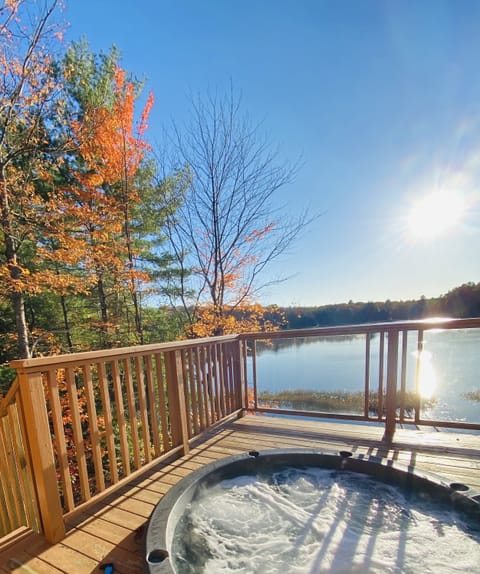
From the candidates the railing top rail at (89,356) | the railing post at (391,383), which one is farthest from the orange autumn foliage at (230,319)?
the railing post at (391,383)

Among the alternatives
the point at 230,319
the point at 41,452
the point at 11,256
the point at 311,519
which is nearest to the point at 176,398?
the point at 41,452

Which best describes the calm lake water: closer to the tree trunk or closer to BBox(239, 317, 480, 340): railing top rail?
BBox(239, 317, 480, 340): railing top rail

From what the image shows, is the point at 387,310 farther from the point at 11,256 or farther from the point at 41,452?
the point at 11,256

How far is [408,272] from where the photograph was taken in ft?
29.2

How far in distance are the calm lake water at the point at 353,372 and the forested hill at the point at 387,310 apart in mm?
952

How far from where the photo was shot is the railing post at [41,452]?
1454mm

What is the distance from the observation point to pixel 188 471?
222 cm

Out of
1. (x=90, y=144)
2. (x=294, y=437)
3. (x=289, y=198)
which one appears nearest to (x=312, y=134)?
(x=289, y=198)

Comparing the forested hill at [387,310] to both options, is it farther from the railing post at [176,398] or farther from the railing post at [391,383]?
the railing post at [176,398]

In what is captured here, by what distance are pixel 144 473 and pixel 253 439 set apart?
1010 millimetres

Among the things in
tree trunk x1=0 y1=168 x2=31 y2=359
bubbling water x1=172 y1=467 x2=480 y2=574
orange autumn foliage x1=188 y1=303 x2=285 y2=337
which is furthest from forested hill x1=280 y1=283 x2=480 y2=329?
bubbling water x1=172 y1=467 x2=480 y2=574

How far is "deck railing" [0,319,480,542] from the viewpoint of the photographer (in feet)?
4.97

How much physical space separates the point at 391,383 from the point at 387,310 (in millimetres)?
6191

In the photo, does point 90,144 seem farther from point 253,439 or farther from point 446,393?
point 446,393
